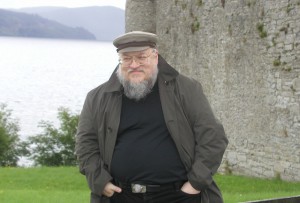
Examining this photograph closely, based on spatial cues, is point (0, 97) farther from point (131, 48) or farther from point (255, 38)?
point (131, 48)

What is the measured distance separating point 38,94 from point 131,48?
5975cm

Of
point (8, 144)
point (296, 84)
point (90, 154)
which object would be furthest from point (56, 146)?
point (90, 154)

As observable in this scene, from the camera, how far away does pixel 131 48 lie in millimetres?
5016

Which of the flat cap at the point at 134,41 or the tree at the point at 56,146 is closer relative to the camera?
the flat cap at the point at 134,41

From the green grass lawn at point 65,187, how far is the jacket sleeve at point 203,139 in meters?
4.79

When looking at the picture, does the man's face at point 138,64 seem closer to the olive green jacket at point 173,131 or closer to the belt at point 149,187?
the olive green jacket at point 173,131

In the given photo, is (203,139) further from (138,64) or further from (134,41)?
(134,41)

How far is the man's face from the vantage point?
5.06 metres

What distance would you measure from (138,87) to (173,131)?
405mm

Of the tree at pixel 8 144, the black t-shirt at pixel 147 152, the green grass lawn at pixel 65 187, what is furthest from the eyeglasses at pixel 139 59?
the tree at pixel 8 144

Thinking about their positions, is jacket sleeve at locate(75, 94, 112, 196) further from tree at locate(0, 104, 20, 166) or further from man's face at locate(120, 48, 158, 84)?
tree at locate(0, 104, 20, 166)

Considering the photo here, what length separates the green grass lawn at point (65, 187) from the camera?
34.6 ft

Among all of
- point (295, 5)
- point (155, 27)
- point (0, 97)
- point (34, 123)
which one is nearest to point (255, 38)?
point (295, 5)

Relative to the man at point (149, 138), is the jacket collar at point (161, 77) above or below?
above
